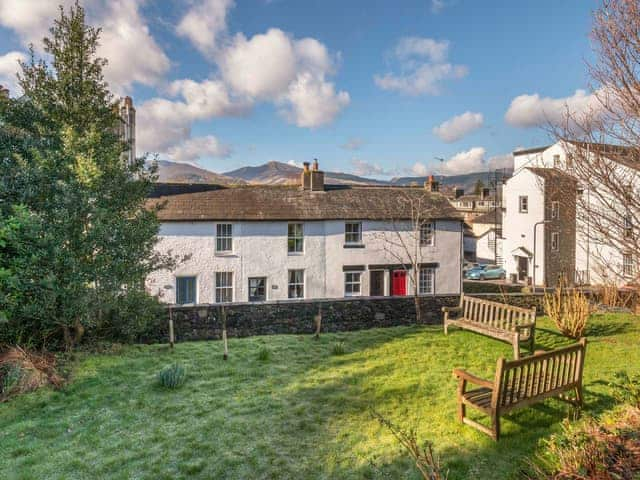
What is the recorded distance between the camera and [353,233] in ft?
77.6

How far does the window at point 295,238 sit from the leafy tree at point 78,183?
11.8 m

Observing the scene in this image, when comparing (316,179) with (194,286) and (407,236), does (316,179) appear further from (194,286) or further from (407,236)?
(194,286)

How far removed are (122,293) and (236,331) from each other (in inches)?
133

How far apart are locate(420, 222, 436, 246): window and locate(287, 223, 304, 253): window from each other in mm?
7367

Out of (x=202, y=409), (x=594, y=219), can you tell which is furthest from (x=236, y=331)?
(x=594, y=219)

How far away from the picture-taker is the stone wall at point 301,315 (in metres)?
11.6

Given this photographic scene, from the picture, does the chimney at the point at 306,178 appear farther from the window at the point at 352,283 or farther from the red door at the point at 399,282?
the red door at the point at 399,282

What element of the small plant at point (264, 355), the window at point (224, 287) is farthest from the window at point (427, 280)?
the small plant at point (264, 355)

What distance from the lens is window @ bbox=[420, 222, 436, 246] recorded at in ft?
79.9

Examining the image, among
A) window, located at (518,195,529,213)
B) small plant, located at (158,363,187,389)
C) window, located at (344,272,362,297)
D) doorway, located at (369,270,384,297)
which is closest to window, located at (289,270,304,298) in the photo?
window, located at (344,272,362,297)

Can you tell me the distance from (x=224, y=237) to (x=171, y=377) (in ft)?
48.7

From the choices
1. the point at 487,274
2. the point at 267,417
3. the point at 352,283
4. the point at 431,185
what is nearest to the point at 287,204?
the point at 352,283

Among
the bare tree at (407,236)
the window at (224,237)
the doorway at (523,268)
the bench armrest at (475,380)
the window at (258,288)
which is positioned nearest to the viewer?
the bench armrest at (475,380)

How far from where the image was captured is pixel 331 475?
480 centimetres
